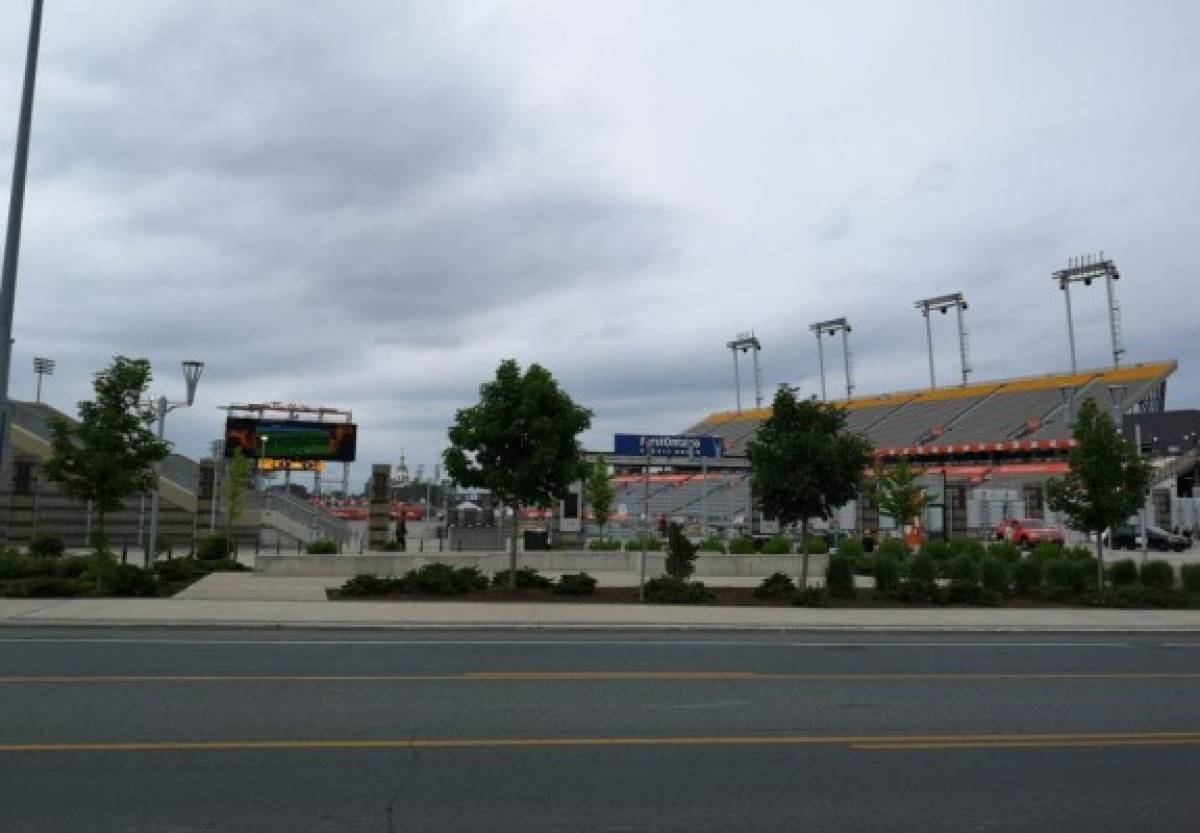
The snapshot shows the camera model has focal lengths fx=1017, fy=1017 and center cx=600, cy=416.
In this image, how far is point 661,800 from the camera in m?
6.17

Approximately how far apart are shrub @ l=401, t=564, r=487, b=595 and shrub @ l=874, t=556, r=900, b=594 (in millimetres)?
8388

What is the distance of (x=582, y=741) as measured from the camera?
25.4 ft

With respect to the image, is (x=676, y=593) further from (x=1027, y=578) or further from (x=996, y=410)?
(x=996, y=410)

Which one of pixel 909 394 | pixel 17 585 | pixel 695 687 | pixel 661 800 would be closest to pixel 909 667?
pixel 695 687

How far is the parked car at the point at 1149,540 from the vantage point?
47.0 metres

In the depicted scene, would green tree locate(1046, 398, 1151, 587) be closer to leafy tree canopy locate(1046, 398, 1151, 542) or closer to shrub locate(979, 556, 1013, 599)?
leafy tree canopy locate(1046, 398, 1151, 542)

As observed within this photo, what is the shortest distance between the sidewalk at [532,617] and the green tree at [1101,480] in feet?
8.59

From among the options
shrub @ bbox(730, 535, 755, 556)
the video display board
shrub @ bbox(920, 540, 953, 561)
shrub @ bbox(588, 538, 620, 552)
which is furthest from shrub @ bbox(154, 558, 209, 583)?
the video display board

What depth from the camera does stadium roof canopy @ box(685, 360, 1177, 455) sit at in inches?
2707

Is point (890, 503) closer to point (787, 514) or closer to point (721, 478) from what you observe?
point (787, 514)

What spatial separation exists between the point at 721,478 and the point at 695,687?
64.7 m

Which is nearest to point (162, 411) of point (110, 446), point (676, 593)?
point (110, 446)

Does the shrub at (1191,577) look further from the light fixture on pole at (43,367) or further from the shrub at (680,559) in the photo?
the light fixture on pole at (43,367)

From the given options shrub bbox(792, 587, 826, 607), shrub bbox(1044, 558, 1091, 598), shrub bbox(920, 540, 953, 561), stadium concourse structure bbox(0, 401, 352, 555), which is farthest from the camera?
stadium concourse structure bbox(0, 401, 352, 555)
